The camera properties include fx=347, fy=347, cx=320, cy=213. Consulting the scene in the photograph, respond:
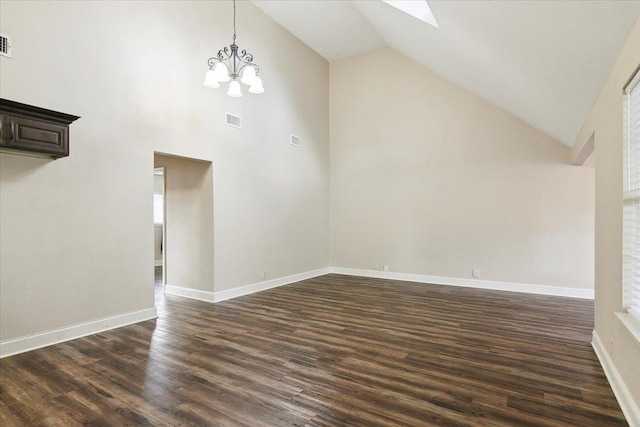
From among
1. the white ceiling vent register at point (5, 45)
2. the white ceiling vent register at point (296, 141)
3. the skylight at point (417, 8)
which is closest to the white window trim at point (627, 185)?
the skylight at point (417, 8)

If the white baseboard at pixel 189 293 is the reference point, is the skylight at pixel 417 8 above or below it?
above

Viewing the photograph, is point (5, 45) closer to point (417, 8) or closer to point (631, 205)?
point (417, 8)

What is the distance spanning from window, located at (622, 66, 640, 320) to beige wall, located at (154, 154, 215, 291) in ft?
15.0

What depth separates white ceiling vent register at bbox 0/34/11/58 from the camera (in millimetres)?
3139

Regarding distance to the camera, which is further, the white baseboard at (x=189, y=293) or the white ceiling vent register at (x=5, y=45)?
the white baseboard at (x=189, y=293)

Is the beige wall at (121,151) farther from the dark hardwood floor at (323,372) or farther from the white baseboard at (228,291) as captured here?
the dark hardwood floor at (323,372)

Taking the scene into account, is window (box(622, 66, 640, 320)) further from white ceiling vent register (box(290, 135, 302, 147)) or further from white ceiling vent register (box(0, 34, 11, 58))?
white ceiling vent register (box(290, 135, 302, 147))

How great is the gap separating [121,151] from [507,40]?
418 centimetres

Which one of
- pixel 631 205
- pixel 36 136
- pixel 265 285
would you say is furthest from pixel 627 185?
pixel 265 285

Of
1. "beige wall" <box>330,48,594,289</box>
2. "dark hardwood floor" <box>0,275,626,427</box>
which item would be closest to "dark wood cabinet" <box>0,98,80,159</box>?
"dark hardwood floor" <box>0,275,626,427</box>

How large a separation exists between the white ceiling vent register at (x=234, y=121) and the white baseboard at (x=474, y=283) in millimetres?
3759

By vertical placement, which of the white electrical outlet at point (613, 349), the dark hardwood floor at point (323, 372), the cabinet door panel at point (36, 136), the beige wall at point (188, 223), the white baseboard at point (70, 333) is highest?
the cabinet door panel at point (36, 136)

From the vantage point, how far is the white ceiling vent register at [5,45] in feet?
10.3

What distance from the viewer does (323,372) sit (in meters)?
2.81
